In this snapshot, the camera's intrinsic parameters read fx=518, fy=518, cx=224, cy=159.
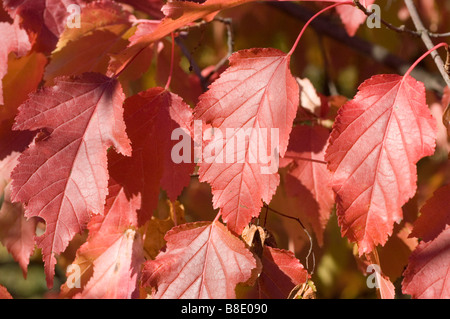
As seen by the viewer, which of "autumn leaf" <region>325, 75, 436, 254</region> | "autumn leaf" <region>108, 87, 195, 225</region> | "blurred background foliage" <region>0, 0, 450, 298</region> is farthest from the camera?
"blurred background foliage" <region>0, 0, 450, 298</region>

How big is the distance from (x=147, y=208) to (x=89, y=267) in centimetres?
17

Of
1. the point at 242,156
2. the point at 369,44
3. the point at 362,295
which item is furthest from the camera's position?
the point at 362,295

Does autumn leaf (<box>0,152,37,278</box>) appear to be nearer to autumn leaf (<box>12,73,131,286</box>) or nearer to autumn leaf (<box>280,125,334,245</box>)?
autumn leaf (<box>12,73,131,286</box>)

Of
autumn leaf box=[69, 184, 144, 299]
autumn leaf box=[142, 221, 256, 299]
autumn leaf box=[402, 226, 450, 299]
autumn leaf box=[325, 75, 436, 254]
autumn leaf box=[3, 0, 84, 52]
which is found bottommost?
autumn leaf box=[69, 184, 144, 299]

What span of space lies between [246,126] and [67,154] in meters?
0.24

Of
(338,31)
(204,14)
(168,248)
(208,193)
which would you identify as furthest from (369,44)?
(168,248)

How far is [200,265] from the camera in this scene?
27.5 inches

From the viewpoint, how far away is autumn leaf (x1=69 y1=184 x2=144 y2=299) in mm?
804

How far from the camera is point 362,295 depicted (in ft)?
5.49

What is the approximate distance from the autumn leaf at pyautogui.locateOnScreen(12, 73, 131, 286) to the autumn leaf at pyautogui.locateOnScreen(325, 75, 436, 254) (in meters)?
0.28

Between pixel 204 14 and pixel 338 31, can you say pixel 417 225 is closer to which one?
pixel 204 14

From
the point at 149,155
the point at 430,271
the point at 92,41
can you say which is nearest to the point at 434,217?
the point at 430,271

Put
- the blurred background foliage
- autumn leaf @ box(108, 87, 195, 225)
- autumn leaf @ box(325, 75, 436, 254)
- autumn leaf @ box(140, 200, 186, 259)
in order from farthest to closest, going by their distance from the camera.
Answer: the blurred background foliage → autumn leaf @ box(140, 200, 186, 259) → autumn leaf @ box(108, 87, 195, 225) → autumn leaf @ box(325, 75, 436, 254)

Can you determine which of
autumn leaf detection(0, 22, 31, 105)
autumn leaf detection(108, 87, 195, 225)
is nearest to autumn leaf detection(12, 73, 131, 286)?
autumn leaf detection(108, 87, 195, 225)
